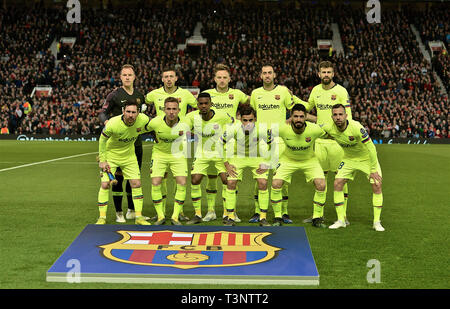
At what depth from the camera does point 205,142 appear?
8.96m

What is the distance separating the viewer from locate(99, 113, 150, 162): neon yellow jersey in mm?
8531

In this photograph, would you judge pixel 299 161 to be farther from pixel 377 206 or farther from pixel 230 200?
pixel 377 206

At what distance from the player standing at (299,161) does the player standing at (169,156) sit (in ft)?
4.64

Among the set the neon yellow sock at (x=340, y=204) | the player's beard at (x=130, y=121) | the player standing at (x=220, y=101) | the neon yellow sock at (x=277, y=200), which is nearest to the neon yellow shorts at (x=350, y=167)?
the neon yellow sock at (x=340, y=204)

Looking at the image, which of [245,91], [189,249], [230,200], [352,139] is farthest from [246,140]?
[245,91]

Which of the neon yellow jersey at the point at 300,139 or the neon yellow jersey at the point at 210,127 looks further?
the neon yellow jersey at the point at 210,127

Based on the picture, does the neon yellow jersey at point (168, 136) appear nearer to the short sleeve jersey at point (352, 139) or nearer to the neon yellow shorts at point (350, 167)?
the short sleeve jersey at point (352, 139)

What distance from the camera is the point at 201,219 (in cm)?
894

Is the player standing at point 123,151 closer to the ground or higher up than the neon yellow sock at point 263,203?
higher up

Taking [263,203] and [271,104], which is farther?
[271,104]

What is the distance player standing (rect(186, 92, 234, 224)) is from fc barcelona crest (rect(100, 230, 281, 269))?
1.53 meters

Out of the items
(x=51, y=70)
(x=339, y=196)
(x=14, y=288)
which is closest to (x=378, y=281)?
(x=339, y=196)

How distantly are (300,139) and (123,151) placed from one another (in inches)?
105

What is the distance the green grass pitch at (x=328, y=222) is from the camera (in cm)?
601
